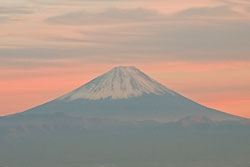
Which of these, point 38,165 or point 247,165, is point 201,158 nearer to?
point 247,165

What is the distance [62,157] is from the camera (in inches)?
7771

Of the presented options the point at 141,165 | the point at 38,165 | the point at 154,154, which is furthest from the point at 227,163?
the point at 38,165

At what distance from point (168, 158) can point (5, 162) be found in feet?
159

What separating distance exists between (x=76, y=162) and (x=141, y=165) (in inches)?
812

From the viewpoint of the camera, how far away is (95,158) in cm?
19350

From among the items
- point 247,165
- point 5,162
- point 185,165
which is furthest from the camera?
point 5,162

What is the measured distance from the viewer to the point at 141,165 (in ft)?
563

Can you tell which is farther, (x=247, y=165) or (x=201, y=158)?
(x=201, y=158)

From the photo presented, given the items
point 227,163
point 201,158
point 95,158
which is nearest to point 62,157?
point 95,158

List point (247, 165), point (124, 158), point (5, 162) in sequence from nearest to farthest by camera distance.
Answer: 1. point (247, 165)
2. point (5, 162)
3. point (124, 158)

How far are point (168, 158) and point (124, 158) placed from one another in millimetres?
13382

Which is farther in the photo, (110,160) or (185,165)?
(110,160)

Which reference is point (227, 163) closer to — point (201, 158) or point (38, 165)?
point (201, 158)

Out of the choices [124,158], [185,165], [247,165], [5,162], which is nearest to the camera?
[247,165]
